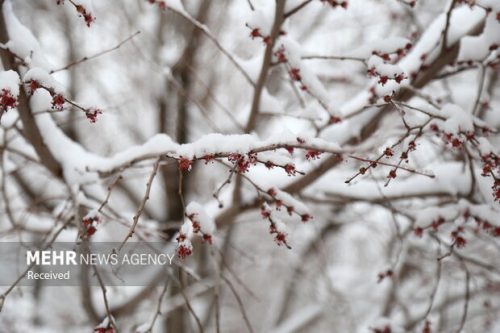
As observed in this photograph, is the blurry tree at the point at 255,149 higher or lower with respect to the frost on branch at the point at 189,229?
higher

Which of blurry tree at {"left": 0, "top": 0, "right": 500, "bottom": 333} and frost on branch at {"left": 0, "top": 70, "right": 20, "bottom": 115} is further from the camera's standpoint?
blurry tree at {"left": 0, "top": 0, "right": 500, "bottom": 333}

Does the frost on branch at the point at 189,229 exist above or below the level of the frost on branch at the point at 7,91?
below

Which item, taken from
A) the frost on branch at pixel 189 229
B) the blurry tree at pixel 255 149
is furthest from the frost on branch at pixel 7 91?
the frost on branch at pixel 189 229

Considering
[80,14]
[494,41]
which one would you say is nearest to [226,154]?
[80,14]

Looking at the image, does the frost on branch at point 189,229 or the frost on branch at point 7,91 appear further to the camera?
the frost on branch at point 189,229

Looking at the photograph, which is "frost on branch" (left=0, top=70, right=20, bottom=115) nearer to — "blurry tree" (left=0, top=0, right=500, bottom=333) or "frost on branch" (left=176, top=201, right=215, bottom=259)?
"blurry tree" (left=0, top=0, right=500, bottom=333)

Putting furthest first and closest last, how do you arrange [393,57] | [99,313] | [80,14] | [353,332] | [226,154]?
[353,332]
[99,313]
[393,57]
[80,14]
[226,154]

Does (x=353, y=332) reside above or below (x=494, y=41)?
below

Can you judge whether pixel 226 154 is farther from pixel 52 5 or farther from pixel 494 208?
pixel 52 5

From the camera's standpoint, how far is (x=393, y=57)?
2383 mm

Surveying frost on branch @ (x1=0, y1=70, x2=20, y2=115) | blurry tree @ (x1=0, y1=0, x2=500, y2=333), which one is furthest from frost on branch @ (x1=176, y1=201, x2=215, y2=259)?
frost on branch @ (x1=0, y1=70, x2=20, y2=115)

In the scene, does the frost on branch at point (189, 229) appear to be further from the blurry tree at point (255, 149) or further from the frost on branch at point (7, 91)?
the frost on branch at point (7, 91)

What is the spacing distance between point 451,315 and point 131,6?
5.85 meters

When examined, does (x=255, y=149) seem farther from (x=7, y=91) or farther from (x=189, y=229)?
(x=7, y=91)
